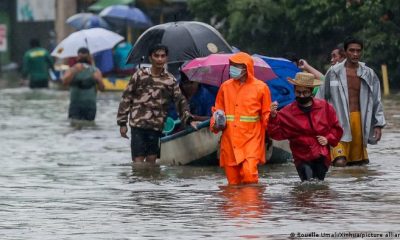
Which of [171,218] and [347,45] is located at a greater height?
[347,45]

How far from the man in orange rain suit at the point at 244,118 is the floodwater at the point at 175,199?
264 millimetres

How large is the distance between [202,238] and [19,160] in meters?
9.03

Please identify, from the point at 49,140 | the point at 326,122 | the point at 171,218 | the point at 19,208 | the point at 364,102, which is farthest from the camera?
the point at 49,140

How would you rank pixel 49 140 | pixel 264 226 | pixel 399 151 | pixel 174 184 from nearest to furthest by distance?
pixel 264 226 → pixel 174 184 → pixel 399 151 → pixel 49 140

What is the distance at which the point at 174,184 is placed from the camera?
15.9 metres

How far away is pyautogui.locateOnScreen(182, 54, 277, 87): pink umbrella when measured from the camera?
1725 centimetres

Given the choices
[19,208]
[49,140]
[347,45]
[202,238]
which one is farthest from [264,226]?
[49,140]

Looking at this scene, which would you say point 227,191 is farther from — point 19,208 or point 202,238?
point 202,238

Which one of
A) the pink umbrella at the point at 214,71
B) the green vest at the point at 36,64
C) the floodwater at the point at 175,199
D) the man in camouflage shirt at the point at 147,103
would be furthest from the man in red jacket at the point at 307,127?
the green vest at the point at 36,64

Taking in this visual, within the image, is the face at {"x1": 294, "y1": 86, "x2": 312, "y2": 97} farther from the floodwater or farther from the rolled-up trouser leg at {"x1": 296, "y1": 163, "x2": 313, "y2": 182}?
the floodwater

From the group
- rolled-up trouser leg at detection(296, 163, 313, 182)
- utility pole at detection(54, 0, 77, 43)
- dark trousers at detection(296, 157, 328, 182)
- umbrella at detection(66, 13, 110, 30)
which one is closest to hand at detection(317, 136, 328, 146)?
dark trousers at detection(296, 157, 328, 182)

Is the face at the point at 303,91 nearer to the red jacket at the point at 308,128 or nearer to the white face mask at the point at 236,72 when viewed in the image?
the red jacket at the point at 308,128

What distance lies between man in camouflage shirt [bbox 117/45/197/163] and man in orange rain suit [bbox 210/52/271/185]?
2.27m

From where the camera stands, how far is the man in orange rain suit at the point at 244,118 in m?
15.0
